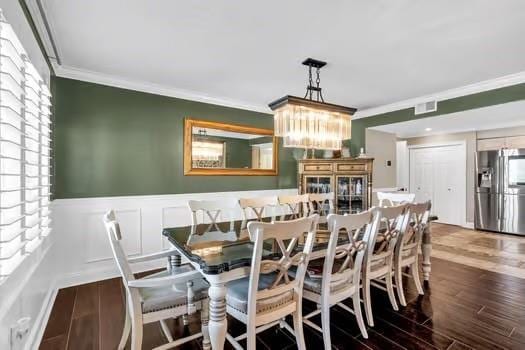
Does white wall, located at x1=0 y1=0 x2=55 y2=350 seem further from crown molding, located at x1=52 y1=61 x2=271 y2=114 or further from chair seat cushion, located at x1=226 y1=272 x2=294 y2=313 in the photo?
chair seat cushion, located at x1=226 y1=272 x2=294 y2=313

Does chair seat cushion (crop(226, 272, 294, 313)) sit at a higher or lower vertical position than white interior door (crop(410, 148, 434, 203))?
lower

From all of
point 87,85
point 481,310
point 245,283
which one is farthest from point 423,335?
point 87,85

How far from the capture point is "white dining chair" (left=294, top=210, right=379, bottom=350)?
1.79m

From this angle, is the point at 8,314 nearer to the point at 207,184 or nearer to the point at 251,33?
the point at 251,33

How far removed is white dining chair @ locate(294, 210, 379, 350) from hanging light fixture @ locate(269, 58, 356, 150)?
3.21 ft

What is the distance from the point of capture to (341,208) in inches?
177

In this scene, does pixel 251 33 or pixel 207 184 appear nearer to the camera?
pixel 251 33

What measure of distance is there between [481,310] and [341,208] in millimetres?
2234

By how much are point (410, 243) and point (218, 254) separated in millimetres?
2032

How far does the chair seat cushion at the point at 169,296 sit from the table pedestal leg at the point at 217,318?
30 cm

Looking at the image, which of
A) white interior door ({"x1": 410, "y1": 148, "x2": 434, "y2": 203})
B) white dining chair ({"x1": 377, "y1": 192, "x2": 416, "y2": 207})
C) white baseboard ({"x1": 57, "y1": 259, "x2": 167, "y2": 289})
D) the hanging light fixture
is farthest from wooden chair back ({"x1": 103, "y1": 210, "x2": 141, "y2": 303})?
white interior door ({"x1": 410, "y1": 148, "x2": 434, "y2": 203})

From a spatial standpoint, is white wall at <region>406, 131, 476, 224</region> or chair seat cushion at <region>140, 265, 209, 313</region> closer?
chair seat cushion at <region>140, 265, 209, 313</region>

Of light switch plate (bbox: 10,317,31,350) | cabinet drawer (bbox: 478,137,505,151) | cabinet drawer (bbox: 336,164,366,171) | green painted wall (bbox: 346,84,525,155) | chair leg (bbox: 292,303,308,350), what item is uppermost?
green painted wall (bbox: 346,84,525,155)

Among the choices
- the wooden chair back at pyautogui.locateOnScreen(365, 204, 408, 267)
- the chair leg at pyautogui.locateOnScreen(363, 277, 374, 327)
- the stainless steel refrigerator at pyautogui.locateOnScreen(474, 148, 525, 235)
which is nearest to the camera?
the wooden chair back at pyautogui.locateOnScreen(365, 204, 408, 267)
